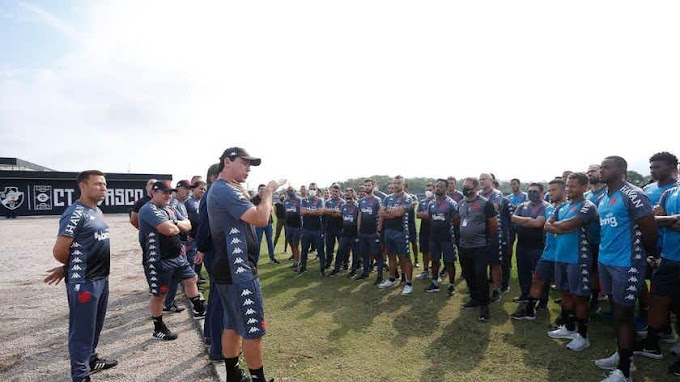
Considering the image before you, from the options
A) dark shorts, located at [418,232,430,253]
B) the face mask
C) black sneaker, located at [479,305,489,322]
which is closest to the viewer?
black sneaker, located at [479,305,489,322]

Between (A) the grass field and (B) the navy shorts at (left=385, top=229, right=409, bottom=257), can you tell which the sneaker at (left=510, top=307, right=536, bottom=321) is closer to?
(A) the grass field

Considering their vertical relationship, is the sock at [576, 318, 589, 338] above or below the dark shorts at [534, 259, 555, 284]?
below

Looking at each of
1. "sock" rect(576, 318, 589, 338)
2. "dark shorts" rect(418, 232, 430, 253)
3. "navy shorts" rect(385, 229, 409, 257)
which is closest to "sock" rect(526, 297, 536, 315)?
"sock" rect(576, 318, 589, 338)

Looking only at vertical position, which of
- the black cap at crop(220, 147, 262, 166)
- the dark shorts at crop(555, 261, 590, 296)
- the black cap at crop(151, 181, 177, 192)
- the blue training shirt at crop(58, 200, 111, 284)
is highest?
the black cap at crop(220, 147, 262, 166)

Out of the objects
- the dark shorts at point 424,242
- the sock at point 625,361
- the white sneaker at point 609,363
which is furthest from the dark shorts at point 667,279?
the dark shorts at point 424,242

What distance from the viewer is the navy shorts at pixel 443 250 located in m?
7.46

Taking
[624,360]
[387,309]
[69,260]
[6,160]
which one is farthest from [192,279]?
[6,160]

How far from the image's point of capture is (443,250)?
298 inches

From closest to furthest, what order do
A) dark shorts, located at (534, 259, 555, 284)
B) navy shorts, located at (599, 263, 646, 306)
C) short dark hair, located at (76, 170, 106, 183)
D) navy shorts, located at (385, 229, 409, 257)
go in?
navy shorts, located at (599, 263, 646, 306), short dark hair, located at (76, 170, 106, 183), dark shorts, located at (534, 259, 555, 284), navy shorts, located at (385, 229, 409, 257)

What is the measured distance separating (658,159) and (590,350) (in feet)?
8.59

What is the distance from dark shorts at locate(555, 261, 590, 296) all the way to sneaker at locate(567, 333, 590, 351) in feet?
1.86

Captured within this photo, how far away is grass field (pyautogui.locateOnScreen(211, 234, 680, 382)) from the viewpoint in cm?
416

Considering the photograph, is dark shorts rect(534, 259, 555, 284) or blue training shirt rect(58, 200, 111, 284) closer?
blue training shirt rect(58, 200, 111, 284)

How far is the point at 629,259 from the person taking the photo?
3.87 meters
